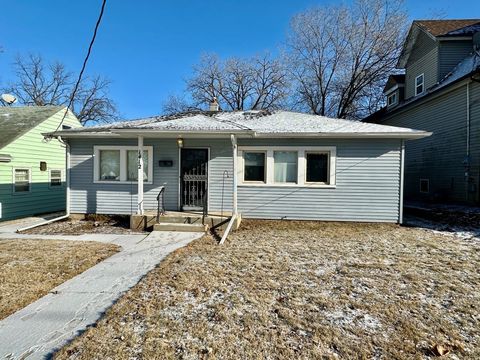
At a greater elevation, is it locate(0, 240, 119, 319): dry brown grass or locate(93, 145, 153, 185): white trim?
locate(93, 145, 153, 185): white trim

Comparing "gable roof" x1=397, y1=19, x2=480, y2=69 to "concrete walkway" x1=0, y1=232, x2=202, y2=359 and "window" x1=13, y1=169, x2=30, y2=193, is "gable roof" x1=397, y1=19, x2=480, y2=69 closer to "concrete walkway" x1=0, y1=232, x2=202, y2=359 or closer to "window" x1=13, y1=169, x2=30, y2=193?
"concrete walkway" x1=0, y1=232, x2=202, y2=359

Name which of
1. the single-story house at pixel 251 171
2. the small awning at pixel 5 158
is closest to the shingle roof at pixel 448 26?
the single-story house at pixel 251 171

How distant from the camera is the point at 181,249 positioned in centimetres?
559

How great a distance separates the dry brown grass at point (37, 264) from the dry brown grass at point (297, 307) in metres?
1.30

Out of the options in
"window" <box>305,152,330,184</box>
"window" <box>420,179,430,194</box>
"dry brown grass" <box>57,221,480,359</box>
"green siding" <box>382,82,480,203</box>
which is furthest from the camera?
"window" <box>420,179,430,194</box>

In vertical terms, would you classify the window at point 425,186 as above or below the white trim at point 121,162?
below

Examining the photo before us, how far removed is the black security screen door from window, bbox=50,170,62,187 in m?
7.67

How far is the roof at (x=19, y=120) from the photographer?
10448 mm

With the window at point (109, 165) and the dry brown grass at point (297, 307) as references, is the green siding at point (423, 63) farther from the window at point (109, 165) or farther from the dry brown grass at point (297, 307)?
the window at point (109, 165)

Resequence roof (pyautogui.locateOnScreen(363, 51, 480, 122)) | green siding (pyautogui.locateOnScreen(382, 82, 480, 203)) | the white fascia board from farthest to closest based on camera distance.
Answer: roof (pyautogui.locateOnScreen(363, 51, 480, 122)), green siding (pyautogui.locateOnScreen(382, 82, 480, 203)), the white fascia board

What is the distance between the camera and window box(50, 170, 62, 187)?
12128 mm

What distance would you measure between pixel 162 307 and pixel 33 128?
1171 cm

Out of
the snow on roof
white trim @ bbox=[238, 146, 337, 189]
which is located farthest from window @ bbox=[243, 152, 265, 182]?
the snow on roof

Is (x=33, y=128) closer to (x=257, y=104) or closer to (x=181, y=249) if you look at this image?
(x=181, y=249)
